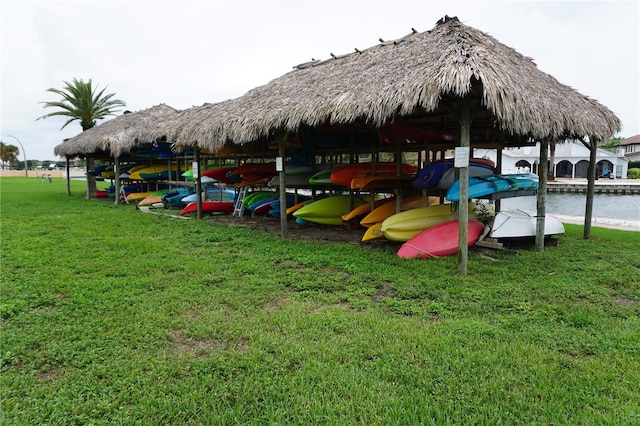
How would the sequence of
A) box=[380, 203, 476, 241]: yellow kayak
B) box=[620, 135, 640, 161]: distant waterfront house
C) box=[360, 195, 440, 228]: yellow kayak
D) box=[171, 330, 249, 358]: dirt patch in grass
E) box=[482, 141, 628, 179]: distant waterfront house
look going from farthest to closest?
box=[620, 135, 640, 161]: distant waterfront house, box=[482, 141, 628, 179]: distant waterfront house, box=[360, 195, 440, 228]: yellow kayak, box=[380, 203, 476, 241]: yellow kayak, box=[171, 330, 249, 358]: dirt patch in grass

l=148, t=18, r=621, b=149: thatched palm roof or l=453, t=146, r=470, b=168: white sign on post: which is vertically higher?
l=148, t=18, r=621, b=149: thatched palm roof

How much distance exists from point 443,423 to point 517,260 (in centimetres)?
396

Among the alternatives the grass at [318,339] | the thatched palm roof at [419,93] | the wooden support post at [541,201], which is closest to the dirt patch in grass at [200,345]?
the grass at [318,339]

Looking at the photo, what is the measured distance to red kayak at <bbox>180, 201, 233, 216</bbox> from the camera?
10.9 m

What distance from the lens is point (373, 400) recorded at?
2.29 meters

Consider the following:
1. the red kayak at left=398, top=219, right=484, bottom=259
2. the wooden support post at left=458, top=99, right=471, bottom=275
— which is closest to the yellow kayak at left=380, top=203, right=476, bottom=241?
the red kayak at left=398, top=219, right=484, bottom=259

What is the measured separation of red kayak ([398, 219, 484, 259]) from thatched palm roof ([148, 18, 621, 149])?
1.58m

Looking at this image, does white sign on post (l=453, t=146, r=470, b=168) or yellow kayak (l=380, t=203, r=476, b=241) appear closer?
white sign on post (l=453, t=146, r=470, b=168)

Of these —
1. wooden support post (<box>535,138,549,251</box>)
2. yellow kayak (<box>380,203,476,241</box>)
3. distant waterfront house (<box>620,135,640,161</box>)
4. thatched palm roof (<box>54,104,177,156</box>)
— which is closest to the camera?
wooden support post (<box>535,138,549,251</box>)

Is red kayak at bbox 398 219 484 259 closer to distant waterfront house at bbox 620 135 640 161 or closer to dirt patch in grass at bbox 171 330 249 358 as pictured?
dirt patch in grass at bbox 171 330 249 358

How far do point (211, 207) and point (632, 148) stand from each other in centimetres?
5307

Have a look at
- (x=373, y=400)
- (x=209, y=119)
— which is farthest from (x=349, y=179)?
(x=373, y=400)

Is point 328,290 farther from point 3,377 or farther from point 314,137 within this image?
point 314,137

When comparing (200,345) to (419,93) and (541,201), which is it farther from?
(541,201)
